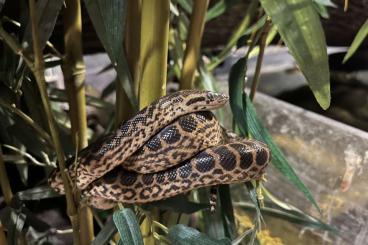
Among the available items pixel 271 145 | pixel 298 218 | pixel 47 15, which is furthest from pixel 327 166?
pixel 47 15

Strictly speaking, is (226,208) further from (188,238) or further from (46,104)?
(46,104)

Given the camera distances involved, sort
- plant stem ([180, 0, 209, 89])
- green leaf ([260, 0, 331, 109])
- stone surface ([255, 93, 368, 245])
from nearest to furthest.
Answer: green leaf ([260, 0, 331, 109]) < plant stem ([180, 0, 209, 89]) < stone surface ([255, 93, 368, 245])

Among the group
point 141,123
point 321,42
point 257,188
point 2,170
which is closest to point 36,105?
point 2,170

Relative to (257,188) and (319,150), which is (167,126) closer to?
(257,188)

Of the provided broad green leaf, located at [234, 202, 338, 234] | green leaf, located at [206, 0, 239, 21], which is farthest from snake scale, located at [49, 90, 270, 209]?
green leaf, located at [206, 0, 239, 21]

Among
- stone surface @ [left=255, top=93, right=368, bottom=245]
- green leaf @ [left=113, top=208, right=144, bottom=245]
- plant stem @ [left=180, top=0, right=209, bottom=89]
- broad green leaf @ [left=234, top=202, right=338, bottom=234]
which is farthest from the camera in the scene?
stone surface @ [left=255, top=93, right=368, bottom=245]

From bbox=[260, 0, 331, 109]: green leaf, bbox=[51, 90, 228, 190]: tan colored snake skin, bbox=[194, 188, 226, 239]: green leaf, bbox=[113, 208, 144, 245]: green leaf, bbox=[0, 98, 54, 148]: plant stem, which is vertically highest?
bbox=[260, 0, 331, 109]: green leaf

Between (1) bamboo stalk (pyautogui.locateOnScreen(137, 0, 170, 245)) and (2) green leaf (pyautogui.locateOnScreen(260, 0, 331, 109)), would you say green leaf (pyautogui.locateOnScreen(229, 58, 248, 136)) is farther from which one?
(2) green leaf (pyautogui.locateOnScreen(260, 0, 331, 109))

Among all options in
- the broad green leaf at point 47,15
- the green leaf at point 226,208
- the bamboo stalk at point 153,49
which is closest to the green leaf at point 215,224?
the green leaf at point 226,208
